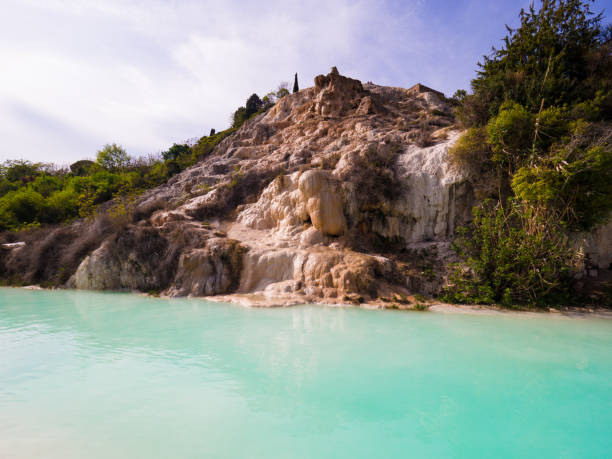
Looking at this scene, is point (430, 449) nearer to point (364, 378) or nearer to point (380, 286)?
point (364, 378)

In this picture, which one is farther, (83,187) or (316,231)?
(83,187)

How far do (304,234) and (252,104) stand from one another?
28244 millimetres

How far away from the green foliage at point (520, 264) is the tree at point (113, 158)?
142 ft

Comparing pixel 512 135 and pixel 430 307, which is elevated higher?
pixel 512 135

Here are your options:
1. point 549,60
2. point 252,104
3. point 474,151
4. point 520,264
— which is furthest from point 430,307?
point 252,104

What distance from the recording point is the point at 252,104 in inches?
1452

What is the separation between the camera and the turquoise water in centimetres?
304

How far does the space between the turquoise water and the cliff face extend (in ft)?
14.1

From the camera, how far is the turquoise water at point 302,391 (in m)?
3.04

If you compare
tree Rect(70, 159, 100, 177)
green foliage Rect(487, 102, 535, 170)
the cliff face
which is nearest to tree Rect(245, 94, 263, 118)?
the cliff face

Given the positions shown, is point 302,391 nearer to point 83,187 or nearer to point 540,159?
point 540,159

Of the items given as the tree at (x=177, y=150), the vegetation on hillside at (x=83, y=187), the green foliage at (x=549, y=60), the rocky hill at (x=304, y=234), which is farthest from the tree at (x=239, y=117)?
the green foliage at (x=549, y=60)

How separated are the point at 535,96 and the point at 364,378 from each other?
1465cm

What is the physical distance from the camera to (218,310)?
972 cm
